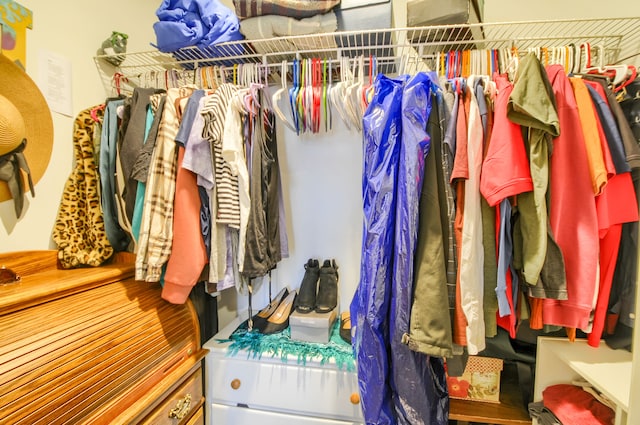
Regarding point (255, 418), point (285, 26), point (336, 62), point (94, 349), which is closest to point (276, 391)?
point (255, 418)

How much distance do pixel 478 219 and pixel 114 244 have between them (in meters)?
1.37

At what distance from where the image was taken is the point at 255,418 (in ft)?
3.73

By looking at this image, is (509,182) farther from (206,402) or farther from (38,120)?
(38,120)

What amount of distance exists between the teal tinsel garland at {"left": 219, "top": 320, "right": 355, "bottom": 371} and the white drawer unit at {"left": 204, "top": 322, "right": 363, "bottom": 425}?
18 mm

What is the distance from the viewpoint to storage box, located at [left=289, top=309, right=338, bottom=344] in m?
1.19

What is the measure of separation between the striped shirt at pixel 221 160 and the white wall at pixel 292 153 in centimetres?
46

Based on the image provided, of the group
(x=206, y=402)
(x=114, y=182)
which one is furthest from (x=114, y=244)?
(x=206, y=402)

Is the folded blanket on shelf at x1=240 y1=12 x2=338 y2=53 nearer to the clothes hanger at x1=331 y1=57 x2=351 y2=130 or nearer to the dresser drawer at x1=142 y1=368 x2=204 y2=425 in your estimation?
the clothes hanger at x1=331 y1=57 x2=351 y2=130

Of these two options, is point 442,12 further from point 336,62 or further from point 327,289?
point 327,289

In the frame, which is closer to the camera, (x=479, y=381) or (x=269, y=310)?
(x=479, y=381)

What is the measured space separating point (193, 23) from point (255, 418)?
168cm

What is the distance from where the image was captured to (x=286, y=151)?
4.89 ft

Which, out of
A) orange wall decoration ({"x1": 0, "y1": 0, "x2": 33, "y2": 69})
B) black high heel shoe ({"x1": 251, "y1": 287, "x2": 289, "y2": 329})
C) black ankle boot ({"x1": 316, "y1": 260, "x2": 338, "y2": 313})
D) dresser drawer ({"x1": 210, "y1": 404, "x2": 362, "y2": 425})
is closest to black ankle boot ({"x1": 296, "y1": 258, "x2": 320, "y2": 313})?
black ankle boot ({"x1": 316, "y1": 260, "x2": 338, "y2": 313})

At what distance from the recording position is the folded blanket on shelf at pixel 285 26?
3.66 feet
